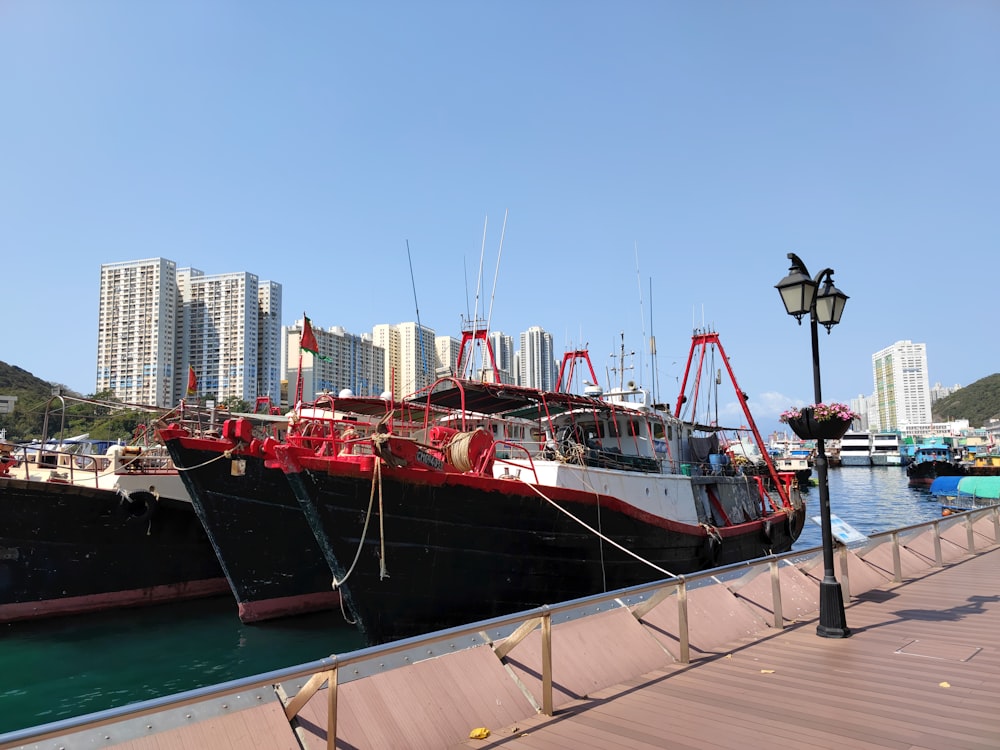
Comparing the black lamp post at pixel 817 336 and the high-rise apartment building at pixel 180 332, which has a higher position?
the high-rise apartment building at pixel 180 332

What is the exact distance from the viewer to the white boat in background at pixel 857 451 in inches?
4557

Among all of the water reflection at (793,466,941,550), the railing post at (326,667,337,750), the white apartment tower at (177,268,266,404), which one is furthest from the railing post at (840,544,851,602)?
the white apartment tower at (177,268,266,404)

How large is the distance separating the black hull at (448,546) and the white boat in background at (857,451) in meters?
117

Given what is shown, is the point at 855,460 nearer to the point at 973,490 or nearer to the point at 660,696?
the point at 973,490

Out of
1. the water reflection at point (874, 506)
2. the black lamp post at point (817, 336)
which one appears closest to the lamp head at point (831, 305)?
the black lamp post at point (817, 336)

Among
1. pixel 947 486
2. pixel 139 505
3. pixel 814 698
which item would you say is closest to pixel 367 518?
pixel 814 698

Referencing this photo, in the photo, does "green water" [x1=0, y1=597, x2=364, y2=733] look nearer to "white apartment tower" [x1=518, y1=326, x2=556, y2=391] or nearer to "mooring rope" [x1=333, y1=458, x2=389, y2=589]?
"mooring rope" [x1=333, y1=458, x2=389, y2=589]

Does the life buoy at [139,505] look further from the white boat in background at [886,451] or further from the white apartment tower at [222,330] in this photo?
the white boat in background at [886,451]

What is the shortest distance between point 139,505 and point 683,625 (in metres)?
15.0

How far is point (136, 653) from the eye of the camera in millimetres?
13172

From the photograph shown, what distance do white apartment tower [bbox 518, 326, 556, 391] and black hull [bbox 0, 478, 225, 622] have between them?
55777mm

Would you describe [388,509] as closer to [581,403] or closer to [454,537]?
[454,537]

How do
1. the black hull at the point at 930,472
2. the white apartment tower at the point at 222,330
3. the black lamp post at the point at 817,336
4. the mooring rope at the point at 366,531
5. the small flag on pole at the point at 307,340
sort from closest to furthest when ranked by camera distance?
the black lamp post at the point at 817,336, the mooring rope at the point at 366,531, the small flag on pole at the point at 307,340, the black hull at the point at 930,472, the white apartment tower at the point at 222,330

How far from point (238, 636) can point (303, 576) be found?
1844mm
